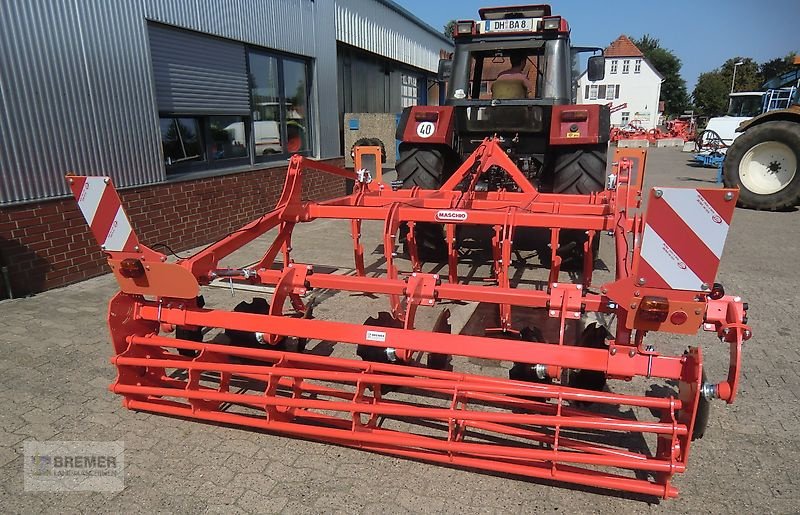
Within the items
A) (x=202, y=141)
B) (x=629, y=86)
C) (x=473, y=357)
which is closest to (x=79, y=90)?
(x=202, y=141)

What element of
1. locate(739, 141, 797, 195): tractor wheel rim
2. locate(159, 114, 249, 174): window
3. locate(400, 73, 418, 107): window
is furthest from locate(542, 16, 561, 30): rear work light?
locate(400, 73, 418, 107): window

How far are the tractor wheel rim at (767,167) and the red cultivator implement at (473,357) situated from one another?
7.91 m

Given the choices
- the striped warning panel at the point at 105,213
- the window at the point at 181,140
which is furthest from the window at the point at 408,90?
the striped warning panel at the point at 105,213

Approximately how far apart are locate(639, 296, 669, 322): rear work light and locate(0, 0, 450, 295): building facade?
5.06 m

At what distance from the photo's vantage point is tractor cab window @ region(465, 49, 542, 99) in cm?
569

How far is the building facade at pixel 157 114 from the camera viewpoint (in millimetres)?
4566

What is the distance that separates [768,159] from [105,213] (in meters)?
11.0

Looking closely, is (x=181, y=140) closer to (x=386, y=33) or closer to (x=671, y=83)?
(x=386, y=33)

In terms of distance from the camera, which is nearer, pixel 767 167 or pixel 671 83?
pixel 767 167

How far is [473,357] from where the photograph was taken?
8.68ft

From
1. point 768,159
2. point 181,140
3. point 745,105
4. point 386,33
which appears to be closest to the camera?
point 181,140

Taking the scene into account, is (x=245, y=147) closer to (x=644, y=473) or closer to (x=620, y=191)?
(x=620, y=191)

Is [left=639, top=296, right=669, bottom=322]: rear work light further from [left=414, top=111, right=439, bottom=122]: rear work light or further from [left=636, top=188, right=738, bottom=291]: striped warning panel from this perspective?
[left=414, top=111, right=439, bottom=122]: rear work light

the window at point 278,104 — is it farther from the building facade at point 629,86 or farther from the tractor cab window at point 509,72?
the building facade at point 629,86
